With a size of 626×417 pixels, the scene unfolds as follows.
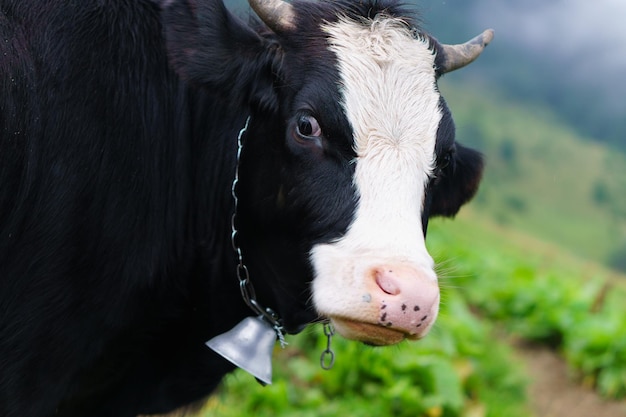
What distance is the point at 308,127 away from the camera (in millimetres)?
2982

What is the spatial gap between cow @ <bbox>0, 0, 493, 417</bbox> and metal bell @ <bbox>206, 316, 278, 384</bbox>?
9 cm

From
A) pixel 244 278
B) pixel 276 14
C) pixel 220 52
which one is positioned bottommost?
pixel 244 278

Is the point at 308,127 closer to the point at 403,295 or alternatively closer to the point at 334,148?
the point at 334,148

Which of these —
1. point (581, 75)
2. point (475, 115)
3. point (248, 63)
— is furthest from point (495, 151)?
point (248, 63)

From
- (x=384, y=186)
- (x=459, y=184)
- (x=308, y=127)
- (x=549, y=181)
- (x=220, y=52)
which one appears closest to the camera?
(x=384, y=186)

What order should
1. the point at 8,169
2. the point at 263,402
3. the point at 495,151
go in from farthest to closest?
1. the point at 495,151
2. the point at 263,402
3. the point at 8,169

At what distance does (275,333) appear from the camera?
11.5 ft

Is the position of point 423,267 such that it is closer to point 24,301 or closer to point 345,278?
point 345,278

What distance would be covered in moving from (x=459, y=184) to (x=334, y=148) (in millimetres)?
1210

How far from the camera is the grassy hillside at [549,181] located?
23.6 metres

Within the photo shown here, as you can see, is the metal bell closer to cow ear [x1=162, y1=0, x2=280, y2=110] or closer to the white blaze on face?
the white blaze on face

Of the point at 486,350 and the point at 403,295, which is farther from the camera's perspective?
the point at 486,350

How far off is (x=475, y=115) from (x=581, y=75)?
4.86 metres

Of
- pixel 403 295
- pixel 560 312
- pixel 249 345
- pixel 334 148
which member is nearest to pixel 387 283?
pixel 403 295
